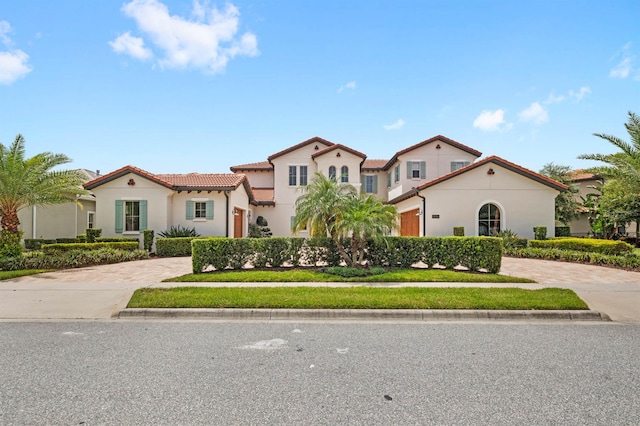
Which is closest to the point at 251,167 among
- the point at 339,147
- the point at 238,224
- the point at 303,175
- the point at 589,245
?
the point at 303,175

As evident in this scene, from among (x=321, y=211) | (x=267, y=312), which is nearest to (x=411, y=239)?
(x=321, y=211)

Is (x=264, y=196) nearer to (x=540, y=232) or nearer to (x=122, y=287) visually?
(x=540, y=232)

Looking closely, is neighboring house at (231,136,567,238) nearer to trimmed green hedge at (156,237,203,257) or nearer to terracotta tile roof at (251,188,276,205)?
terracotta tile roof at (251,188,276,205)

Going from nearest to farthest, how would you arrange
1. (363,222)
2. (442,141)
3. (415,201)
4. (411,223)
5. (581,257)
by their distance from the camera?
1. (363,222)
2. (581,257)
3. (415,201)
4. (411,223)
5. (442,141)

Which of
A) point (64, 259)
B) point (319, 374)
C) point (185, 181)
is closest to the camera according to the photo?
point (319, 374)

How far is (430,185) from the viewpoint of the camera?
20.2m

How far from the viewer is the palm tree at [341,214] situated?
11930 millimetres

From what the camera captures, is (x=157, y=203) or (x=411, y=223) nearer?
(x=157, y=203)

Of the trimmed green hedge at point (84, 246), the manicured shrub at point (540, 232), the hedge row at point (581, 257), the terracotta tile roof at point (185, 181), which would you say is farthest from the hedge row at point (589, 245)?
the trimmed green hedge at point (84, 246)

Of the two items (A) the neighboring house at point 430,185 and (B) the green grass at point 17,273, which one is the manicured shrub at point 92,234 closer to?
(B) the green grass at point 17,273

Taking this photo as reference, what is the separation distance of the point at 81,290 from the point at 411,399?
9.02 metres

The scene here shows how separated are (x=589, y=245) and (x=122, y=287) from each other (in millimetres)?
18082

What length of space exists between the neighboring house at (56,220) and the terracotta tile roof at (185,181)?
1.75 m

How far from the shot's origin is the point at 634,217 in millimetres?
26062
